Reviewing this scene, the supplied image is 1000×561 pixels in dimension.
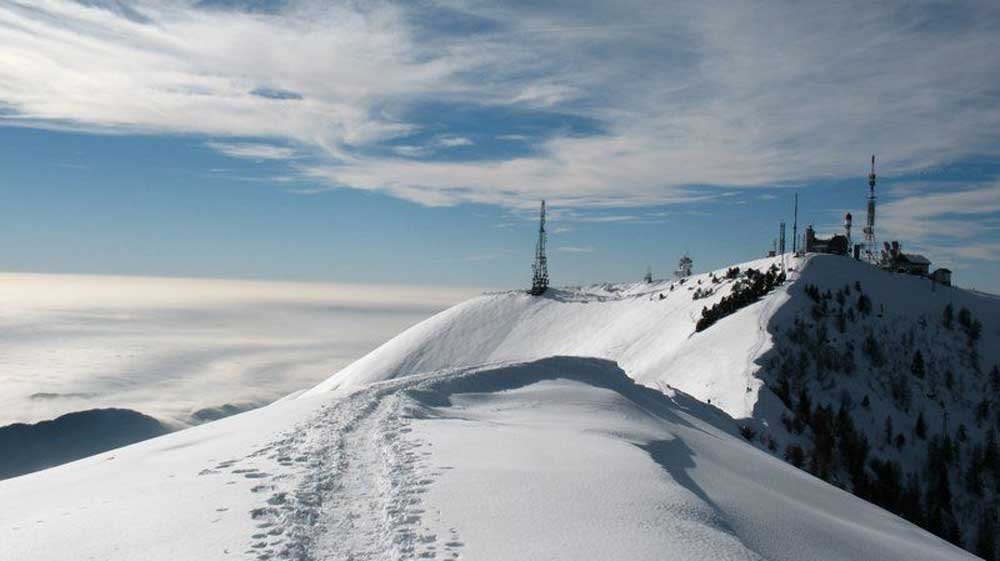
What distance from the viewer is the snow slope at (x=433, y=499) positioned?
31.6 ft

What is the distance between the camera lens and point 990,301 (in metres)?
70.4

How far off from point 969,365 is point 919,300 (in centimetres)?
990

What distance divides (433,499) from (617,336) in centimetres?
6049

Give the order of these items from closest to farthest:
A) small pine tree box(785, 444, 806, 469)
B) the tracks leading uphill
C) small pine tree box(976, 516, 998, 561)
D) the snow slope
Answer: the tracks leading uphill, the snow slope, small pine tree box(785, 444, 806, 469), small pine tree box(976, 516, 998, 561)

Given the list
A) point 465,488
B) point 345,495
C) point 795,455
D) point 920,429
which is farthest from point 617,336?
point 345,495

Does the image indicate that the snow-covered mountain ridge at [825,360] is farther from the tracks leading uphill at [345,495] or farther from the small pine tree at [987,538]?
the tracks leading uphill at [345,495]

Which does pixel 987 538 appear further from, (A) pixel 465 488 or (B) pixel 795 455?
(A) pixel 465 488

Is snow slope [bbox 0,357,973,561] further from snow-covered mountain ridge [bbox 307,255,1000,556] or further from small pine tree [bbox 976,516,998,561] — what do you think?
small pine tree [bbox 976,516,998,561]

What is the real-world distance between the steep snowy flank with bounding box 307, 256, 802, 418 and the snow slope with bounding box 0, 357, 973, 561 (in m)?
29.9

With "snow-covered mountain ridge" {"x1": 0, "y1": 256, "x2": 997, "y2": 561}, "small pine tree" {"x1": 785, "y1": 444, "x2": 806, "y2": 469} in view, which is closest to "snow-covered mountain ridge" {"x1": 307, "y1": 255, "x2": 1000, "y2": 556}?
"small pine tree" {"x1": 785, "y1": 444, "x2": 806, "y2": 469}

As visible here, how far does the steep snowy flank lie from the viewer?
5269cm

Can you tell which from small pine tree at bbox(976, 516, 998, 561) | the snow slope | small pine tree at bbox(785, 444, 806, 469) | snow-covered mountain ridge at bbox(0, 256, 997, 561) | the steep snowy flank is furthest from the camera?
the steep snowy flank

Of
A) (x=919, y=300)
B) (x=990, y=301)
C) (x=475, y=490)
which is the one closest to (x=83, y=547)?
(x=475, y=490)

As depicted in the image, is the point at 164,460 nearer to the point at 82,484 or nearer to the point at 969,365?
the point at 82,484
